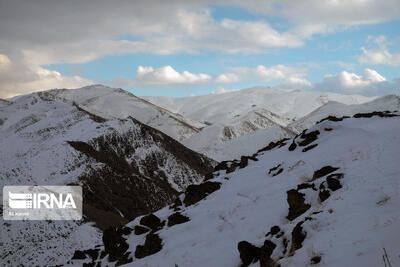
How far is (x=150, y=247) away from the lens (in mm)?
18328

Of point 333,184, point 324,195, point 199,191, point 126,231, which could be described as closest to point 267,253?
point 324,195

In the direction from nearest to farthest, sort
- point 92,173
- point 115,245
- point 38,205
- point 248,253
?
point 248,253, point 115,245, point 38,205, point 92,173

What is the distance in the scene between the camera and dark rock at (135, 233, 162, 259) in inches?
710

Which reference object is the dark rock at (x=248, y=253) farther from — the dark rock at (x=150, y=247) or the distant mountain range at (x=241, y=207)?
the dark rock at (x=150, y=247)

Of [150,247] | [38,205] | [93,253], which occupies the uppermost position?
[38,205]

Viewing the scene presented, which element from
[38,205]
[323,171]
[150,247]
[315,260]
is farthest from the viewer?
[38,205]

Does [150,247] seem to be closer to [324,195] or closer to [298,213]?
[298,213]

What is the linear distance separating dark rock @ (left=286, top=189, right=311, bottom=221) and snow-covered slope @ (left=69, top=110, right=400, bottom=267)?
0.04 meters

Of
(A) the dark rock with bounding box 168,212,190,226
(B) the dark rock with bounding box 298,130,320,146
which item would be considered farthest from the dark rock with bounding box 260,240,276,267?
(B) the dark rock with bounding box 298,130,320,146

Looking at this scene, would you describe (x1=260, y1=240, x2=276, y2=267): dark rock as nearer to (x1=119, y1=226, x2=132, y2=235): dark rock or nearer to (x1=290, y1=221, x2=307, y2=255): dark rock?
(x1=290, y1=221, x2=307, y2=255): dark rock

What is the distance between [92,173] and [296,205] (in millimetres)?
41986

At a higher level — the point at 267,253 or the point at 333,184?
the point at 333,184

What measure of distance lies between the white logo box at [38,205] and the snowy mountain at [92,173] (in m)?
0.90

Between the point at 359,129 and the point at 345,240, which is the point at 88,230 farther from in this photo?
the point at 345,240
